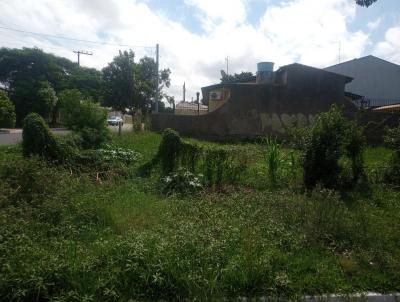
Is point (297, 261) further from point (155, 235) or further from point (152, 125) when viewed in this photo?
point (152, 125)

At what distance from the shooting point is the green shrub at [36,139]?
7656mm

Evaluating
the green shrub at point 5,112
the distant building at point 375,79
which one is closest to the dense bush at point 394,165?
the distant building at point 375,79

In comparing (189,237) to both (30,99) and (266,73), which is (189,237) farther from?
(30,99)

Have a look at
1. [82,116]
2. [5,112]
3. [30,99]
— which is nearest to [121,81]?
[30,99]

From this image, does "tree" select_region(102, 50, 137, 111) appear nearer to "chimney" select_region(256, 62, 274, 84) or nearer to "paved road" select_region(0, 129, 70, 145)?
"paved road" select_region(0, 129, 70, 145)

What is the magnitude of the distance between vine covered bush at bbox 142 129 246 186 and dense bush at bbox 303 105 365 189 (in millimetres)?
1625

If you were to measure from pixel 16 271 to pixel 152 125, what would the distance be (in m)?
14.1

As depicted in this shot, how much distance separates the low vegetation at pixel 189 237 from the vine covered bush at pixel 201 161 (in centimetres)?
31

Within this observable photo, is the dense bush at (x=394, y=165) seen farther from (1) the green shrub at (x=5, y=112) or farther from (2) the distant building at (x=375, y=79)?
(1) the green shrub at (x=5, y=112)

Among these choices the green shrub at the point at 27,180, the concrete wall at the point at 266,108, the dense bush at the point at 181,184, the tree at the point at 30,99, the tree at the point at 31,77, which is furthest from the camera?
the tree at the point at 31,77

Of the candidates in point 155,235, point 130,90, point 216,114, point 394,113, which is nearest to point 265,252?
point 155,235

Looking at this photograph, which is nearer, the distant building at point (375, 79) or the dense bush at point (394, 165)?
the dense bush at point (394, 165)

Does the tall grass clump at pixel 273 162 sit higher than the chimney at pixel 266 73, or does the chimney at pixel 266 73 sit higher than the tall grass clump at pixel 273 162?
the chimney at pixel 266 73

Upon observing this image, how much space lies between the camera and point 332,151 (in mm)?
6773
